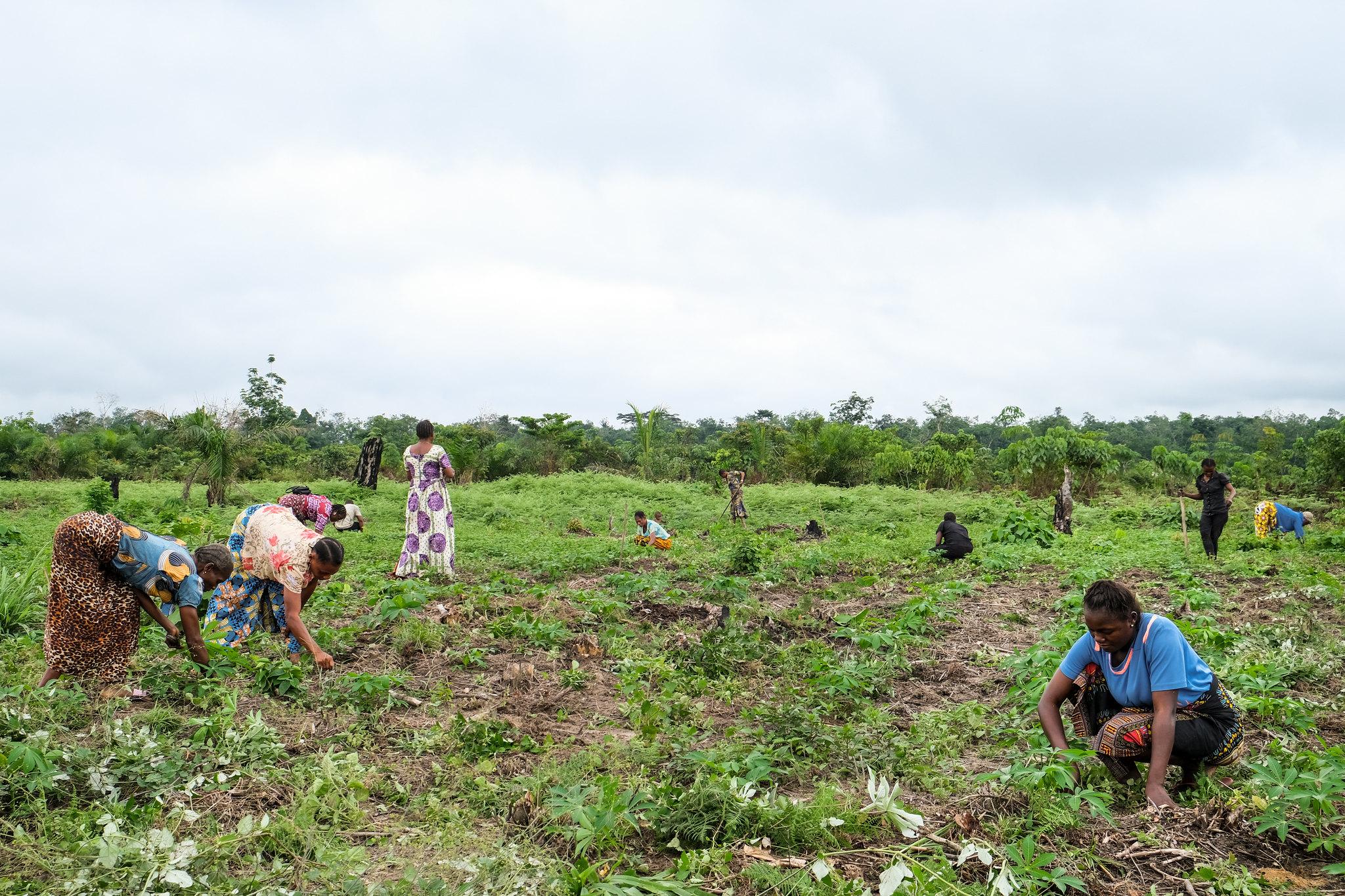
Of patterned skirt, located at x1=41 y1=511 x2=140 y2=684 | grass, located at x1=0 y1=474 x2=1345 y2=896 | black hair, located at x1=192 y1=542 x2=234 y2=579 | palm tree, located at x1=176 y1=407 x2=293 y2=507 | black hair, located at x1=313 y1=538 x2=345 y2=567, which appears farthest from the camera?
palm tree, located at x1=176 y1=407 x2=293 y2=507

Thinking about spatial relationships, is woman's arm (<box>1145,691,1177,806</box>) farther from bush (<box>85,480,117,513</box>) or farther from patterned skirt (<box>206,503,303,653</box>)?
bush (<box>85,480,117,513</box>)

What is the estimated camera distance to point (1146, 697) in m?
3.40

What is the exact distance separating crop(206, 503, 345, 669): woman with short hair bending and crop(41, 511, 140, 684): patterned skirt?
2.43 feet

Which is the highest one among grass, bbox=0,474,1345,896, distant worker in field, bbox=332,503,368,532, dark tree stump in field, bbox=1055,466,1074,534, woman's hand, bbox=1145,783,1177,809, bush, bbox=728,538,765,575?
dark tree stump in field, bbox=1055,466,1074,534

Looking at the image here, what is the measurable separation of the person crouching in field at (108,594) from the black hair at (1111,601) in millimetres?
4187

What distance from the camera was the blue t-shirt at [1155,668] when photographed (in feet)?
10.8

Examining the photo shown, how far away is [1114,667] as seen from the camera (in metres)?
3.46

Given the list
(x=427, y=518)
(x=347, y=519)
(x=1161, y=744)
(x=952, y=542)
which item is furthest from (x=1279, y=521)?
(x=347, y=519)

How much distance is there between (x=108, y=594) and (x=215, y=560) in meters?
0.49

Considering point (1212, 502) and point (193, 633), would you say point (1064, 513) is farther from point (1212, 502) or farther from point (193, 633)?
point (193, 633)

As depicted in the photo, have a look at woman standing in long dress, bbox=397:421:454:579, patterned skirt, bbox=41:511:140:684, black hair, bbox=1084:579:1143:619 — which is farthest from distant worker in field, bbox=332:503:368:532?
black hair, bbox=1084:579:1143:619

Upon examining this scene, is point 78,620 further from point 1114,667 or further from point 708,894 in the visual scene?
point 1114,667

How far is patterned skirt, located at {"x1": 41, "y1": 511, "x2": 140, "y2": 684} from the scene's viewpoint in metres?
4.09

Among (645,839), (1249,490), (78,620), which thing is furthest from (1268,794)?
(1249,490)
